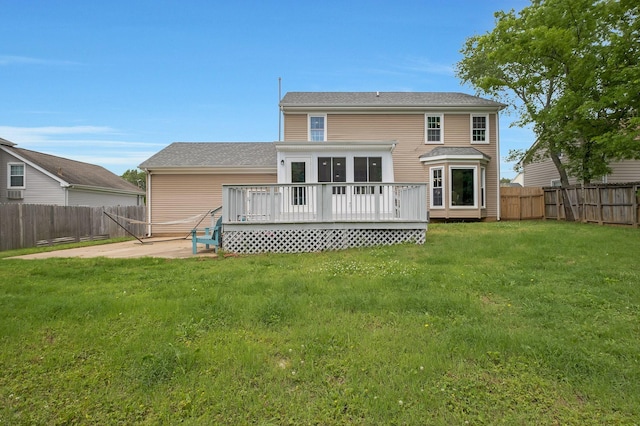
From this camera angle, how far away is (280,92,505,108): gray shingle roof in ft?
53.3

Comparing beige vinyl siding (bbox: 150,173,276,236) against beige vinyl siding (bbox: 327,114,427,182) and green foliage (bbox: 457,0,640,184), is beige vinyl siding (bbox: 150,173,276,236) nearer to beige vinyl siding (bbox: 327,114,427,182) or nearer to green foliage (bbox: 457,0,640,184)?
beige vinyl siding (bbox: 327,114,427,182)

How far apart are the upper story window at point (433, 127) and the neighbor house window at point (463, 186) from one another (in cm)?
202

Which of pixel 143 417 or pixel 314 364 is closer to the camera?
pixel 143 417

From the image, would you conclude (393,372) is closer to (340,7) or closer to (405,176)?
(340,7)

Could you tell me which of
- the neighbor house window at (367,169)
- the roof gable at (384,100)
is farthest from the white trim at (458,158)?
the neighbor house window at (367,169)

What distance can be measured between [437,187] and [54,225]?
16.2m

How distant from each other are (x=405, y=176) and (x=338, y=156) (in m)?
6.03

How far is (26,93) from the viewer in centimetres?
1659

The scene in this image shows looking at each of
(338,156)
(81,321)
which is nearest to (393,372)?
(81,321)

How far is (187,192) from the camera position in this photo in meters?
15.5

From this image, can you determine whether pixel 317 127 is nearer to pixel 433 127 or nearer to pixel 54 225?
pixel 433 127

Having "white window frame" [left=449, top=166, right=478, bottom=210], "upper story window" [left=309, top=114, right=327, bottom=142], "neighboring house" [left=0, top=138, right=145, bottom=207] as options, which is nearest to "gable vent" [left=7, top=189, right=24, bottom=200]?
"neighboring house" [left=0, top=138, right=145, bottom=207]

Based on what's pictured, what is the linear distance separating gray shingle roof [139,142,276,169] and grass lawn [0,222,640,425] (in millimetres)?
10103

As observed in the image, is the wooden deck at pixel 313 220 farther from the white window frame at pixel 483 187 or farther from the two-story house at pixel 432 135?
the white window frame at pixel 483 187
